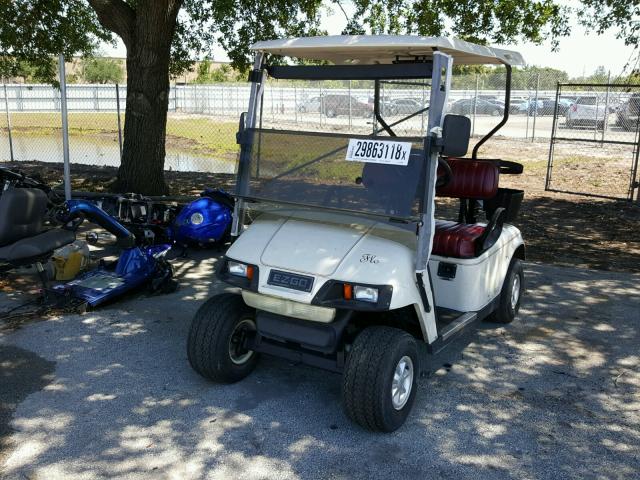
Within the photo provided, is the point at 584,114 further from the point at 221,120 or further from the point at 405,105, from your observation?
the point at 221,120

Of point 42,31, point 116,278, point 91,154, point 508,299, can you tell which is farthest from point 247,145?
point 91,154

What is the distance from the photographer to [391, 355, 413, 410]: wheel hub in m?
3.51

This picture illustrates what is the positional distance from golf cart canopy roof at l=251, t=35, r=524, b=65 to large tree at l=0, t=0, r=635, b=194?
4.89m

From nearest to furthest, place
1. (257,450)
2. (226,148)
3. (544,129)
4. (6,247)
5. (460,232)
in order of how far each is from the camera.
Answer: (257,450) → (460,232) → (6,247) → (226,148) → (544,129)

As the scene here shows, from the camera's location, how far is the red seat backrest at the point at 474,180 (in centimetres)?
503

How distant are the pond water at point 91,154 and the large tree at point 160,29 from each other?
12.2 feet

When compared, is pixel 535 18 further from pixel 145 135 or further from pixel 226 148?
pixel 226 148

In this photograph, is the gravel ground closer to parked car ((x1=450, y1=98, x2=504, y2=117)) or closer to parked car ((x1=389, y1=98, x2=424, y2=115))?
parked car ((x1=389, y1=98, x2=424, y2=115))

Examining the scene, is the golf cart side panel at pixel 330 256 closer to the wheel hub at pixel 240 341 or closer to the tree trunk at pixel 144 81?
the wheel hub at pixel 240 341

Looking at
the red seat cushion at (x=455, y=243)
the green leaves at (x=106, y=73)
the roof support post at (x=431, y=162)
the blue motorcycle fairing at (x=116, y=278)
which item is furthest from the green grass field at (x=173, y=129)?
the green leaves at (x=106, y=73)

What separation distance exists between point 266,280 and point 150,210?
3.73m

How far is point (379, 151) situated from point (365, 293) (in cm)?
80

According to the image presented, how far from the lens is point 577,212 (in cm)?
1007

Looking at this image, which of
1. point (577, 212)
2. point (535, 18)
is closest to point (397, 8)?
point (535, 18)
